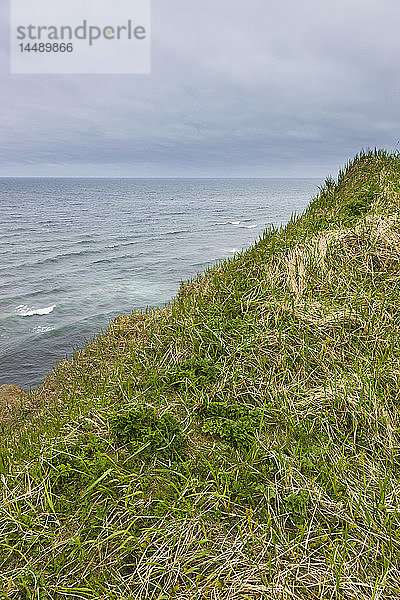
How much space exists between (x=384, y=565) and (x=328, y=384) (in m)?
1.96

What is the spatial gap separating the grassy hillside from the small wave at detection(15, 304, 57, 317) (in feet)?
37.9

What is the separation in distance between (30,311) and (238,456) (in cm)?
1601

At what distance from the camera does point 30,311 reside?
17.8 metres

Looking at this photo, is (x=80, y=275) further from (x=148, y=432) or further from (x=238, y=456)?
(x=238, y=456)

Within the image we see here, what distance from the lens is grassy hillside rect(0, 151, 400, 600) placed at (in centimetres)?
301

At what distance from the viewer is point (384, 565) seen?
300 cm

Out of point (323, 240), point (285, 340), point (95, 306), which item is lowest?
point (95, 306)

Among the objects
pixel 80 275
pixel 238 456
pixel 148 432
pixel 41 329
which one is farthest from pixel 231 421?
pixel 80 275

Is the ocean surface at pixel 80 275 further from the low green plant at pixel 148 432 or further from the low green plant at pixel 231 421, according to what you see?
the low green plant at pixel 231 421

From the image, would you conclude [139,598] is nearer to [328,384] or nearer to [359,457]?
[359,457]

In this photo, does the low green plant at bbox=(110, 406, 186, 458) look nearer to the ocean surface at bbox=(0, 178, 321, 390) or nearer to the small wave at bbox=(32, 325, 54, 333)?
the ocean surface at bbox=(0, 178, 321, 390)

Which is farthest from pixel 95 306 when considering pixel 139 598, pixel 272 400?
pixel 139 598

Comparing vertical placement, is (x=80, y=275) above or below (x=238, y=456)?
below

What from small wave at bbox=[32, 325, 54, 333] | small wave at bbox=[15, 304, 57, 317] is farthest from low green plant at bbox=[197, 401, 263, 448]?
small wave at bbox=[15, 304, 57, 317]
